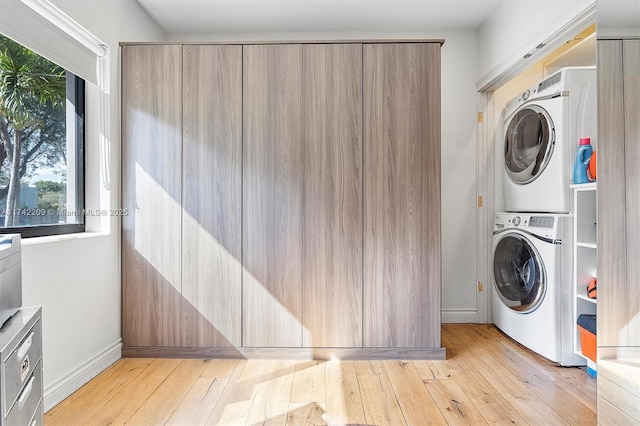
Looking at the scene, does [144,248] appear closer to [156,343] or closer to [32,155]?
[156,343]

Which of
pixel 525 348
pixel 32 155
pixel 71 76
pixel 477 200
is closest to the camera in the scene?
pixel 32 155

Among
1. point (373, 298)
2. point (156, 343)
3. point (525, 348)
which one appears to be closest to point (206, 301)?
point (156, 343)

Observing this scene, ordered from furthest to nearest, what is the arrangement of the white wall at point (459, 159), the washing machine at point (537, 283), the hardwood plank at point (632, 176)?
the white wall at point (459, 159) < the washing machine at point (537, 283) < the hardwood plank at point (632, 176)

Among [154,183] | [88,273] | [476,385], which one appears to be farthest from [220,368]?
[476,385]

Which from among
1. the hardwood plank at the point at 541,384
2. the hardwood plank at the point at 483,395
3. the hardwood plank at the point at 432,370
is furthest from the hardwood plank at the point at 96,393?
the hardwood plank at the point at 541,384

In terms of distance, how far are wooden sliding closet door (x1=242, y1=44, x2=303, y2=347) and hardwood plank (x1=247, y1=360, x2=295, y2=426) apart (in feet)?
0.63

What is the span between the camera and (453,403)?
2.05m

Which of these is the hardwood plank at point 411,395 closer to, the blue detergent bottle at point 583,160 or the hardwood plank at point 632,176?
the hardwood plank at point 632,176

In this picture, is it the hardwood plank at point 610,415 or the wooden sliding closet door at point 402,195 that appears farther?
the wooden sliding closet door at point 402,195

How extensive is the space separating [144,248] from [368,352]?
1.67 metres

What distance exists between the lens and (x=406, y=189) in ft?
8.68

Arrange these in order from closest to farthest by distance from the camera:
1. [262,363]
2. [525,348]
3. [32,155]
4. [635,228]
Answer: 1. [635,228]
2. [32,155]
3. [262,363]
4. [525,348]

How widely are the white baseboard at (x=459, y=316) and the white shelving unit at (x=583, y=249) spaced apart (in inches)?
40.7

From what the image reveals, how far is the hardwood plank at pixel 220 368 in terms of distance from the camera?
2.42 m
